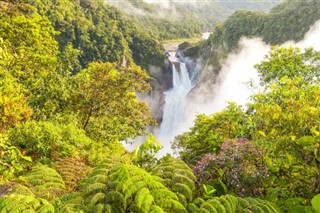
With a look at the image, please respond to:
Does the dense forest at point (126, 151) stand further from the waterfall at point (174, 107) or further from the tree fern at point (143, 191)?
the waterfall at point (174, 107)

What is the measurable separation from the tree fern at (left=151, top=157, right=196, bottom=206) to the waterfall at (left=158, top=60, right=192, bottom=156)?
4761cm

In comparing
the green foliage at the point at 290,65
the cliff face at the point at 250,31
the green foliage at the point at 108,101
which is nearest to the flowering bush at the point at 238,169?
the green foliage at the point at 108,101

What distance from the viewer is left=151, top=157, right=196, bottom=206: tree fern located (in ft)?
17.1

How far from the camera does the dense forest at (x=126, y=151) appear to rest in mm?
4797

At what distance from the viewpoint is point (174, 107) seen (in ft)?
208

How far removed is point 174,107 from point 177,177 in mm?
57889

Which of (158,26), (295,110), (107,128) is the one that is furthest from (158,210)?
(158,26)

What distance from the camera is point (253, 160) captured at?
21.1 feet

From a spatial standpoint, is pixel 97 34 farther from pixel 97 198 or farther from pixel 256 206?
pixel 256 206

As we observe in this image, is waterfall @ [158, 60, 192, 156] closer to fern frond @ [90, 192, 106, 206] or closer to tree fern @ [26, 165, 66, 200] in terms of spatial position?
tree fern @ [26, 165, 66, 200]

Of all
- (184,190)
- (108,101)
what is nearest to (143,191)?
(184,190)

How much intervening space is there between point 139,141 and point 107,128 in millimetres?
38967

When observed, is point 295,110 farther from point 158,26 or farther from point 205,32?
point 205,32

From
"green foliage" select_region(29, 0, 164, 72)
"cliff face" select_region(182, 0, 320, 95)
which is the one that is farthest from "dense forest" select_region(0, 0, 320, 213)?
"cliff face" select_region(182, 0, 320, 95)
